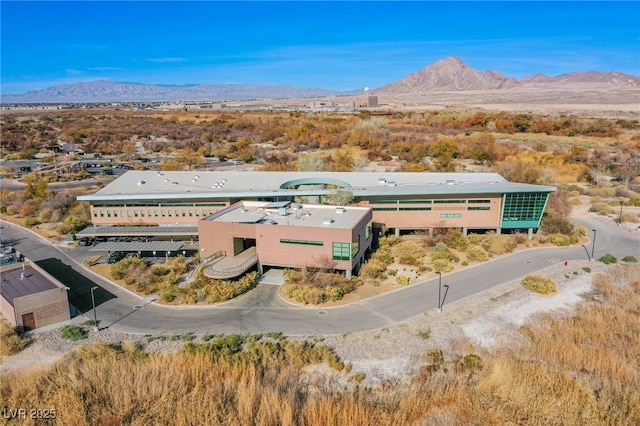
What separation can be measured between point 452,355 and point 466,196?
69.6ft

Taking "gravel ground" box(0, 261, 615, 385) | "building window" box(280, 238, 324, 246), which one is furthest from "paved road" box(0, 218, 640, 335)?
"building window" box(280, 238, 324, 246)

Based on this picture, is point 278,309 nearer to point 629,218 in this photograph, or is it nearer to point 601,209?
point 629,218

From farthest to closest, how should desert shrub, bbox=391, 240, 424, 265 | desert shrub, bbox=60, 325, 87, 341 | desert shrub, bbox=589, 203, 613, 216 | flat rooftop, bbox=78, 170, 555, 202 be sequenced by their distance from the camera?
desert shrub, bbox=589, 203, 613, 216
flat rooftop, bbox=78, 170, 555, 202
desert shrub, bbox=391, 240, 424, 265
desert shrub, bbox=60, 325, 87, 341

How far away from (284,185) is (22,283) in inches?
971

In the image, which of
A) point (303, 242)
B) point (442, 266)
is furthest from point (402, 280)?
point (303, 242)

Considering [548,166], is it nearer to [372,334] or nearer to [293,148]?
[293,148]

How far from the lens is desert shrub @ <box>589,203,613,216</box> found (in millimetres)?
51969

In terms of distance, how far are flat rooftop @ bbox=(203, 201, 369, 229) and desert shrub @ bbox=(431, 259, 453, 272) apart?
707cm

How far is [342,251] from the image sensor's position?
32938 mm

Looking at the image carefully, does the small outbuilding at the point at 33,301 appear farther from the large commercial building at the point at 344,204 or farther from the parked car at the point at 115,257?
the large commercial building at the point at 344,204

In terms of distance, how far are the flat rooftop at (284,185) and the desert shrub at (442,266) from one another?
306 inches

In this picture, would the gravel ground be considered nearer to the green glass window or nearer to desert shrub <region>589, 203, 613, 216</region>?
the green glass window

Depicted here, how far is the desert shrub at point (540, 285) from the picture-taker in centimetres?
3180

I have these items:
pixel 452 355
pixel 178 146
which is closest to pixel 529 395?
pixel 452 355
